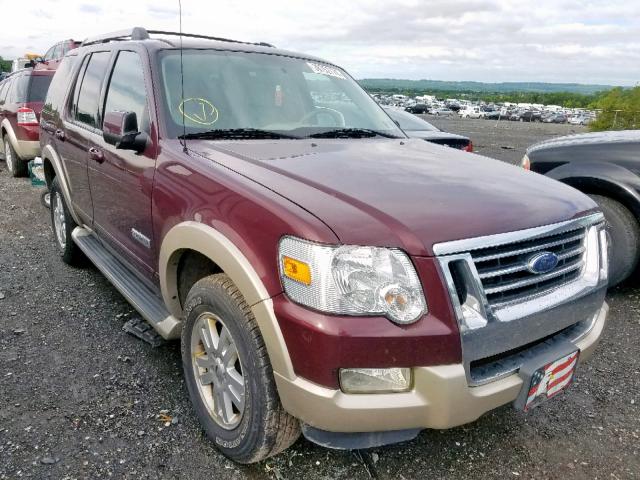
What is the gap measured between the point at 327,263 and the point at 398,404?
1.78ft

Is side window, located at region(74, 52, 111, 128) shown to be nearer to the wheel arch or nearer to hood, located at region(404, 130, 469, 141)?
hood, located at region(404, 130, 469, 141)

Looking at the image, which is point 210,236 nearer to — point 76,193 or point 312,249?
point 312,249

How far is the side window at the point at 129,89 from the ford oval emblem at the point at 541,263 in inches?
80.2

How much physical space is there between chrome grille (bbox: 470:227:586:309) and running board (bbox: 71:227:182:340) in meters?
1.56

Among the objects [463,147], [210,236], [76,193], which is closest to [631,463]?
[210,236]

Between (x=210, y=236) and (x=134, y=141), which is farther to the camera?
(x=134, y=141)

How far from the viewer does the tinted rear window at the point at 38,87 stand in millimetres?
8703

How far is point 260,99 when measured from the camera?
310cm

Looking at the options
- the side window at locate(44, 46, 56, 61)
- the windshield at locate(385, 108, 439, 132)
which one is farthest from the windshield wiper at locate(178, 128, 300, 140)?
the side window at locate(44, 46, 56, 61)

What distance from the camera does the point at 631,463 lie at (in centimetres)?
244

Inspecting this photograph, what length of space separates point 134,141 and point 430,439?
6.95ft

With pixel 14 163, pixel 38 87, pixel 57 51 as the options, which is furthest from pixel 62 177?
pixel 57 51

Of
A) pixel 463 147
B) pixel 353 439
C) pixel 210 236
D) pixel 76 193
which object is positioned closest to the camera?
pixel 353 439

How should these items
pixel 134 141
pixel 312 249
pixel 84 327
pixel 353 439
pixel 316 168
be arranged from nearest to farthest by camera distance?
pixel 312 249, pixel 353 439, pixel 316 168, pixel 134 141, pixel 84 327
